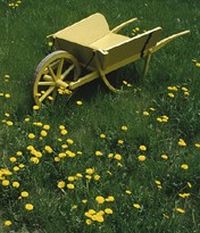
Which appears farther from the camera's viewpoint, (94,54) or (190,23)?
(190,23)

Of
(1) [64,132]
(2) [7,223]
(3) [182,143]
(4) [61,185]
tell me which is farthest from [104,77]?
(2) [7,223]

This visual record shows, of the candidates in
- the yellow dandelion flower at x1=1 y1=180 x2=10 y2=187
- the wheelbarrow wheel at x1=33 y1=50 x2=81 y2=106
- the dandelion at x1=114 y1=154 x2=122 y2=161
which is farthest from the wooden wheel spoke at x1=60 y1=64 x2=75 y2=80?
the yellow dandelion flower at x1=1 y1=180 x2=10 y2=187

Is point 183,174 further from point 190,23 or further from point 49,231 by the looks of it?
point 190,23

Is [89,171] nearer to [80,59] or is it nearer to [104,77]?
[104,77]

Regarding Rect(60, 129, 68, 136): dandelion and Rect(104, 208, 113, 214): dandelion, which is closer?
Rect(104, 208, 113, 214): dandelion

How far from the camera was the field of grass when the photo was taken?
399 cm

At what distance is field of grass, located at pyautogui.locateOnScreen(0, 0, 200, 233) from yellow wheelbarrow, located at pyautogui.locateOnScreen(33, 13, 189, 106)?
0.45 feet

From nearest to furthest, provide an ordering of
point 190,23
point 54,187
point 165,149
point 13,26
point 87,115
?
point 54,187, point 165,149, point 87,115, point 13,26, point 190,23

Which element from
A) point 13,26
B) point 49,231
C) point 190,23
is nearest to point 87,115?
point 49,231

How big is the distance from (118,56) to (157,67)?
2.71 feet

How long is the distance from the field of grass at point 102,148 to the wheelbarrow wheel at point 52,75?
0.36 feet

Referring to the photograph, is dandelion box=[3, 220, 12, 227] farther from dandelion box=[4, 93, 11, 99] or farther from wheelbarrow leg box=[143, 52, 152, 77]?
wheelbarrow leg box=[143, 52, 152, 77]

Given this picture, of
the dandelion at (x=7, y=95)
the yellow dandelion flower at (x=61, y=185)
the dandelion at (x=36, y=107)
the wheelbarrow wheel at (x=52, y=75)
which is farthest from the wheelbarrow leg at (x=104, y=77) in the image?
the yellow dandelion flower at (x=61, y=185)

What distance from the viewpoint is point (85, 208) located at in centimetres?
402
